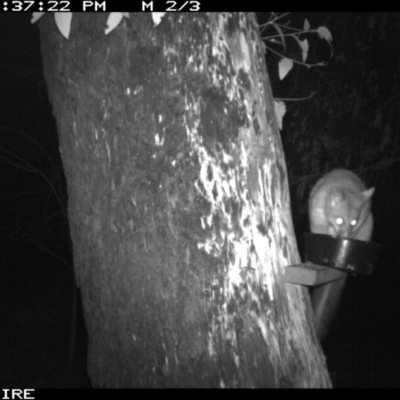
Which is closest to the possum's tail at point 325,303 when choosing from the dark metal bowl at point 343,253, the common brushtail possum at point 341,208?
the dark metal bowl at point 343,253

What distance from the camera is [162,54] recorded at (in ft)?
5.22

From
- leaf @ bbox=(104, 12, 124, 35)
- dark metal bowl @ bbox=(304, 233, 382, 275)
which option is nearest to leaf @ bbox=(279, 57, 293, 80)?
dark metal bowl @ bbox=(304, 233, 382, 275)

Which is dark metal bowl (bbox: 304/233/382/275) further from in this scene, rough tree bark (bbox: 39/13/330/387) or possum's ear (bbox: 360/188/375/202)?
possum's ear (bbox: 360/188/375/202)

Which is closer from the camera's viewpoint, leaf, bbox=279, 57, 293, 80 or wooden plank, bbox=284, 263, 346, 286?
wooden plank, bbox=284, 263, 346, 286

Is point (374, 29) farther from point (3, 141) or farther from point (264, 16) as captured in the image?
point (3, 141)

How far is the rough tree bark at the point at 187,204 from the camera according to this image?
156cm

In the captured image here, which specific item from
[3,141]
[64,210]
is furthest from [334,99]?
[3,141]

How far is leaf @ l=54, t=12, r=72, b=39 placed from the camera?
1601 mm

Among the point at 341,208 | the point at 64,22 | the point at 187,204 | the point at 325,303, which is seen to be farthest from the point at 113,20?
the point at 341,208

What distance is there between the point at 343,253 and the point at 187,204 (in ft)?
3.01

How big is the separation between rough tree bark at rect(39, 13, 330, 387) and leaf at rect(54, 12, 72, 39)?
85 mm

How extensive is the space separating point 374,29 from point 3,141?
8.94 meters

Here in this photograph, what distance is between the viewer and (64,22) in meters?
1.61

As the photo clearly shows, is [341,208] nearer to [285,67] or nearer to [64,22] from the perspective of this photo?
[285,67]
